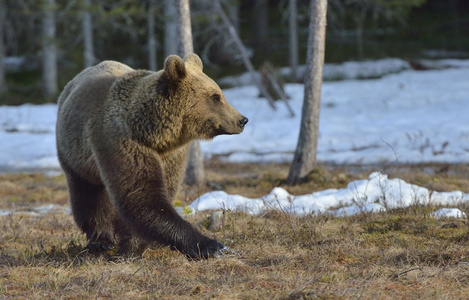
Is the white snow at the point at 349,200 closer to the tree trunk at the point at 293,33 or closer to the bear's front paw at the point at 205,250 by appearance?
the bear's front paw at the point at 205,250

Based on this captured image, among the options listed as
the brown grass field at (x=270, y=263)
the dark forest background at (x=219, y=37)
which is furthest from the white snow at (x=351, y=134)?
the dark forest background at (x=219, y=37)

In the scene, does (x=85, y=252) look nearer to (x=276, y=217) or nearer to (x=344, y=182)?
(x=276, y=217)

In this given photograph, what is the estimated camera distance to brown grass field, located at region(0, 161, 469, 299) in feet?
14.4

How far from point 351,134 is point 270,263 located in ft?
39.9

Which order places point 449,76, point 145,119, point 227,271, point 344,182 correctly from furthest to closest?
point 449,76 < point 344,182 < point 145,119 < point 227,271

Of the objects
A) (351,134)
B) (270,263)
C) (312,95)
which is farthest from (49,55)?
(270,263)

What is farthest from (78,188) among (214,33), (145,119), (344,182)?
(214,33)

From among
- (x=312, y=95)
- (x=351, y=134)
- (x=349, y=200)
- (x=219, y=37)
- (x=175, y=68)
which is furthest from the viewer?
(x=219, y=37)

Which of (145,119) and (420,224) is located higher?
(145,119)

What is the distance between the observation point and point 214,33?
29453 millimetres

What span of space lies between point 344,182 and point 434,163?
3499 millimetres

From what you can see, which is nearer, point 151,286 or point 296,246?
point 151,286

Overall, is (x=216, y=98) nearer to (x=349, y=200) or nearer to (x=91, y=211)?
(x=91, y=211)

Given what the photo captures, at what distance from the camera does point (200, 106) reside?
563 centimetres
